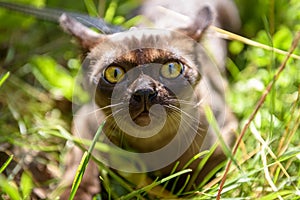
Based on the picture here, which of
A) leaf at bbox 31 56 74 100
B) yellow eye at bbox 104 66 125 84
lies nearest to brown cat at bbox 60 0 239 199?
yellow eye at bbox 104 66 125 84

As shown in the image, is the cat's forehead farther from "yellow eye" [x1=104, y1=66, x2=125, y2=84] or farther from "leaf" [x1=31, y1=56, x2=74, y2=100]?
"leaf" [x1=31, y1=56, x2=74, y2=100]

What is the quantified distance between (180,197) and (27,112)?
637 mm

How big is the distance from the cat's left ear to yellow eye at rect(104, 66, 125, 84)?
0.78 feet

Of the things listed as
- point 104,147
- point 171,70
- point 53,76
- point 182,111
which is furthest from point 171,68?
point 53,76

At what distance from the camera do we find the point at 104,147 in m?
1.40

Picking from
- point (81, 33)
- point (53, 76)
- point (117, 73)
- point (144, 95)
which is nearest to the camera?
point (144, 95)

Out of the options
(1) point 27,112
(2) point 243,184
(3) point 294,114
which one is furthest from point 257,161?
(1) point 27,112

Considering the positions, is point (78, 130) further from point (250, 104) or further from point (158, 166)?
point (250, 104)

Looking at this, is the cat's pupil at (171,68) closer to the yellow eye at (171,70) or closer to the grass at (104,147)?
the yellow eye at (171,70)

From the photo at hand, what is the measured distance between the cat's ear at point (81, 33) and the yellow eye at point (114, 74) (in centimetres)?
13

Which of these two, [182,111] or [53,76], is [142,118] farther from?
[53,76]

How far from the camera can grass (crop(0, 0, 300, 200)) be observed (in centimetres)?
140

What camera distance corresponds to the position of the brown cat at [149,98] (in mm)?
1361

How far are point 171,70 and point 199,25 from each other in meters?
0.20
